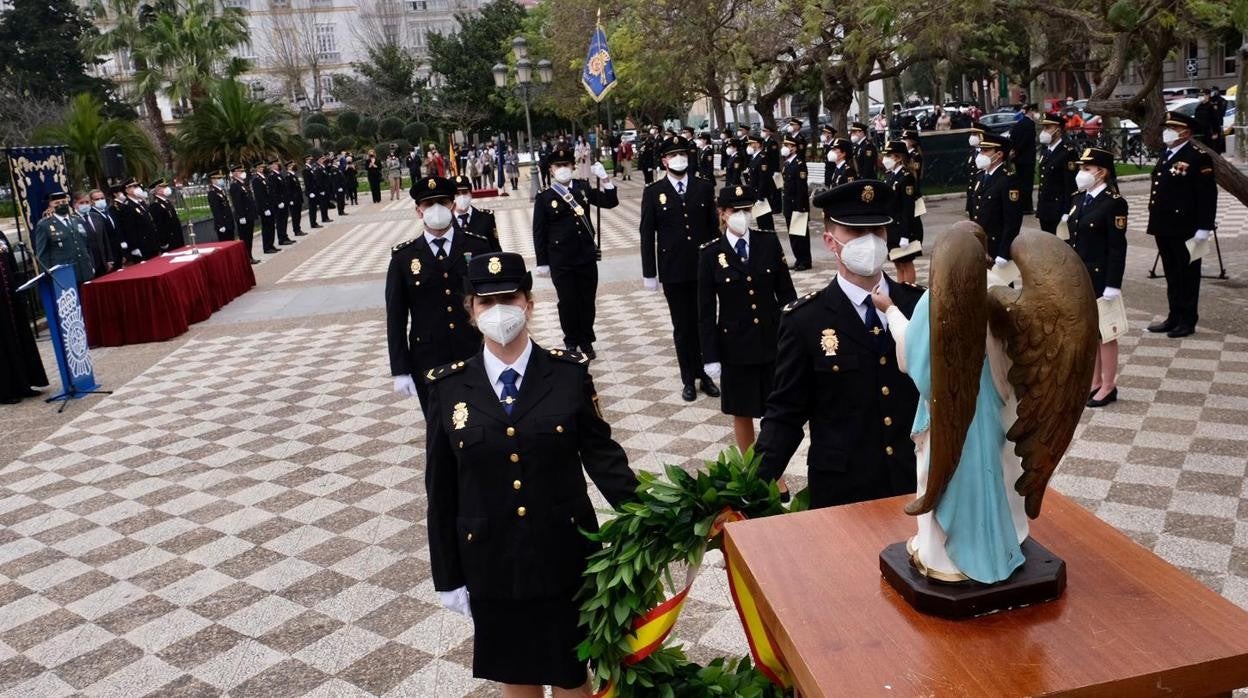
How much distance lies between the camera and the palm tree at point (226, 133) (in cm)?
2712

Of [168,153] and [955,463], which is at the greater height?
[168,153]

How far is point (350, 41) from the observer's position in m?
65.3

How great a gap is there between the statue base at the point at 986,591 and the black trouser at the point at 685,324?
19.7ft

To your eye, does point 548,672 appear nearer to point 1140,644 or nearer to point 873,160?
point 1140,644

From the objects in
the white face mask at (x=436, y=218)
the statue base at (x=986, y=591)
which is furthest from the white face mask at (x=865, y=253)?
the white face mask at (x=436, y=218)

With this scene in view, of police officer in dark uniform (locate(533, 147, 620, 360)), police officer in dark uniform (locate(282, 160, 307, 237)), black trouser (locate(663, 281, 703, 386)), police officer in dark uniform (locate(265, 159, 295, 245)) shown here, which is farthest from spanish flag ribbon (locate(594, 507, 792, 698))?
police officer in dark uniform (locate(282, 160, 307, 237))

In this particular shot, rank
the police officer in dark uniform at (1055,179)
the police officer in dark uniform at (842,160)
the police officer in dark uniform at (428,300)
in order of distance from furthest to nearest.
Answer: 1. the police officer in dark uniform at (842,160)
2. the police officer in dark uniform at (1055,179)
3. the police officer in dark uniform at (428,300)

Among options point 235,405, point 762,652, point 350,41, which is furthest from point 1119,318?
point 350,41

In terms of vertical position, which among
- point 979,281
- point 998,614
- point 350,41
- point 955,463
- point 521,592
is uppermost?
point 350,41

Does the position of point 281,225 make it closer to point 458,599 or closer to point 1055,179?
point 1055,179

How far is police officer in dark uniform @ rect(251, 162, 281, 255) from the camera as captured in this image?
21.0 meters

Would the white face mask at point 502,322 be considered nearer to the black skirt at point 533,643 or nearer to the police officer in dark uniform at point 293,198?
the black skirt at point 533,643

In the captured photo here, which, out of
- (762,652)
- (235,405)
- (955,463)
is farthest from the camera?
(235,405)

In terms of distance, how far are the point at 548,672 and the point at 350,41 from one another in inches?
2685
